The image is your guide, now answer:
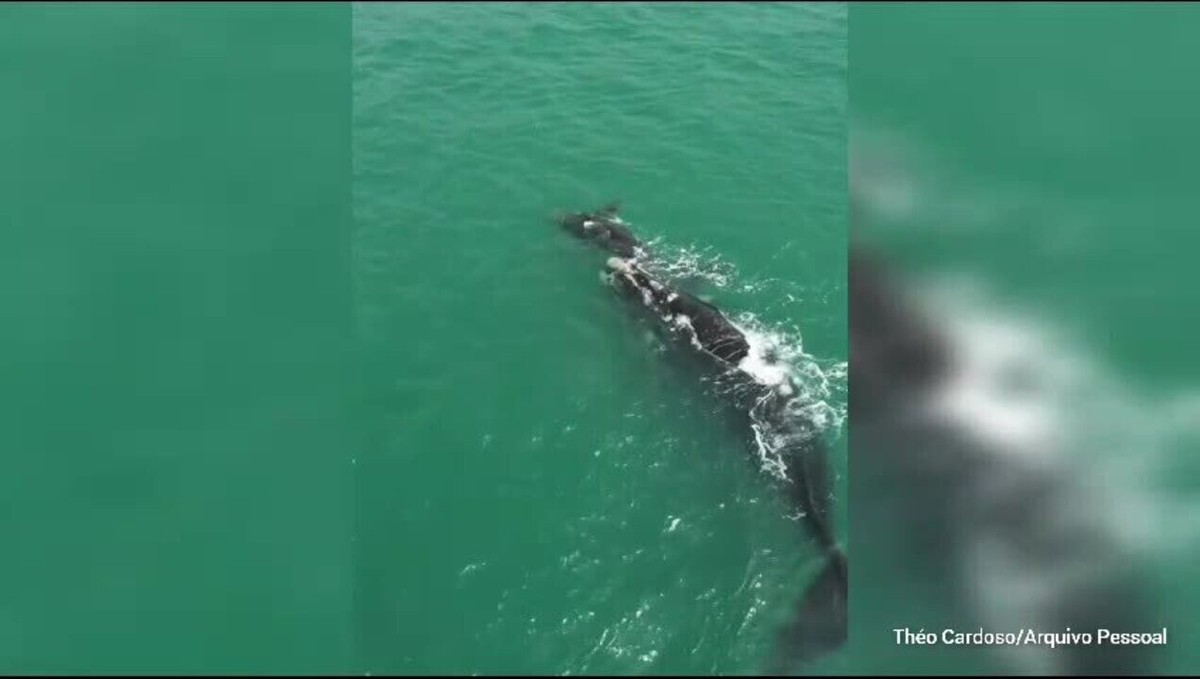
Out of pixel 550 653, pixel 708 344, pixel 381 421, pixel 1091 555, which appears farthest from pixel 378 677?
pixel 1091 555

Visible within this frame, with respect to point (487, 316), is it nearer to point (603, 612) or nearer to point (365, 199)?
point (365, 199)

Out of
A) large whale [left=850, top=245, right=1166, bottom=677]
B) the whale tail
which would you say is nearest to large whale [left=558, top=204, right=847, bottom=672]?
the whale tail

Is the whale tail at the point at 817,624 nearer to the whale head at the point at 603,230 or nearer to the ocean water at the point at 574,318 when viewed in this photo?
the ocean water at the point at 574,318

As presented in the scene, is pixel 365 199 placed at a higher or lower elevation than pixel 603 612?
higher

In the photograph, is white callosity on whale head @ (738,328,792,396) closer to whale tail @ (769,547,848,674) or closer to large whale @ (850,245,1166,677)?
large whale @ (850,245,1166,677)

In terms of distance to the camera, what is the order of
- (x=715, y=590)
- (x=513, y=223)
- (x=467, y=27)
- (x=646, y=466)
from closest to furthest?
(x=715, y=590) → (x=646, y=466) → (x=513, y=223) → (x=467, y=27)
